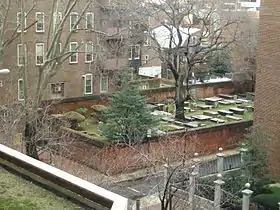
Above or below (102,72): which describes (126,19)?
above

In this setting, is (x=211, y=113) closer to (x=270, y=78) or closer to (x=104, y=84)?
(x=104, y=84)

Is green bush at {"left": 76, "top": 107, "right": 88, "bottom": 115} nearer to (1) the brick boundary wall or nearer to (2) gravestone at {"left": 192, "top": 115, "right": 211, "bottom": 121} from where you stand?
(1) the brick boundary wall

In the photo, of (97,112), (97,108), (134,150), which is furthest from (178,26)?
(134,150)

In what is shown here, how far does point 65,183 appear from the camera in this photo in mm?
7480

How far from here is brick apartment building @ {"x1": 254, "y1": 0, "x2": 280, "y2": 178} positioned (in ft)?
73.5

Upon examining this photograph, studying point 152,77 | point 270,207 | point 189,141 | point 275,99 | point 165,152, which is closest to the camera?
point 270,207

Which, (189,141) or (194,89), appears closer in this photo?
(189,141)

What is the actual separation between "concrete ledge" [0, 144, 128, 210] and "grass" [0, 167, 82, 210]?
117 millimetres

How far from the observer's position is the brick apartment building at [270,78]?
73.5 feet

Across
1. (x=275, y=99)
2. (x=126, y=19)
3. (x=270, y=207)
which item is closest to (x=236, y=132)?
(x=275, y=99)

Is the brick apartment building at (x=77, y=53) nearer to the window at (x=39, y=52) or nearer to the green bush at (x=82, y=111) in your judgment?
the window at (x=39, y=52)

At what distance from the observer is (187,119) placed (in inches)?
1229

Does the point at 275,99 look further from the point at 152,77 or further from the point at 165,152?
the point at 152,77

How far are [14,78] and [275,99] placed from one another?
16945mm
